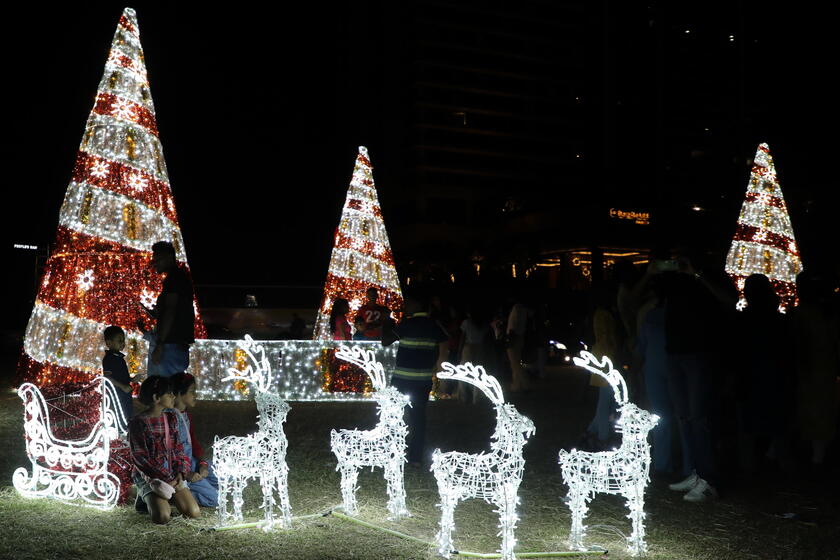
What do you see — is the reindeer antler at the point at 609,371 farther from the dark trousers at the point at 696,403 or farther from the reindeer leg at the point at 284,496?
the reindeer leg at the point at 284,496

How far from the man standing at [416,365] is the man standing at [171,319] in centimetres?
200

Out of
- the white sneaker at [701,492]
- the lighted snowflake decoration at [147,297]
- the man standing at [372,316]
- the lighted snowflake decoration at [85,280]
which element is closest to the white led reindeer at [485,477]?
the white sneaker at [701,492]

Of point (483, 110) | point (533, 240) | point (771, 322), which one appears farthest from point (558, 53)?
point (771, 322)

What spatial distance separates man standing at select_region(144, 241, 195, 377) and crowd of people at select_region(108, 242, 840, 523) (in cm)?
1

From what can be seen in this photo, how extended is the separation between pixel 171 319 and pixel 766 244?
11.2m

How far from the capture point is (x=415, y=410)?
7.47 meters

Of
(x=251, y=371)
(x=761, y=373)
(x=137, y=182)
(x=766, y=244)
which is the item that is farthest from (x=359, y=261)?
(x=251, y=371)

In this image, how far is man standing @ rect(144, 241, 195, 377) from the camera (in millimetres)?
7086

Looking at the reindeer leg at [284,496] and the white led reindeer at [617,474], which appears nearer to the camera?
the white led reindeer at [617,474]

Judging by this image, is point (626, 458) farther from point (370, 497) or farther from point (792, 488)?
point (792, 488)

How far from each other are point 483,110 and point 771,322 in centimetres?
9281

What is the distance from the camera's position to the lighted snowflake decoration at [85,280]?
37.7 feet

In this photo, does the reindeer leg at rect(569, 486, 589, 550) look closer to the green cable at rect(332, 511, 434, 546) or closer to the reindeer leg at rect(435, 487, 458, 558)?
the reindeer leg at rect(435, 487, 458, 558)

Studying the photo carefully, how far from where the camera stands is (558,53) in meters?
108
